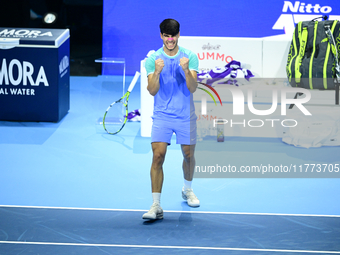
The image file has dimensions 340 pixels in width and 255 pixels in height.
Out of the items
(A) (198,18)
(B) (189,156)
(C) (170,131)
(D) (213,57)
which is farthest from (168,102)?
(A) (198,18)

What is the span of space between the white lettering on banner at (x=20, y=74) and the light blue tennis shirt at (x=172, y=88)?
3582 millimetres

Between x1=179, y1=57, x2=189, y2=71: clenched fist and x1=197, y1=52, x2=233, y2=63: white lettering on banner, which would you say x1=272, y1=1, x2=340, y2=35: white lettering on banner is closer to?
x1=197, y1=52, x2=233, y2=63: white lettering on banner

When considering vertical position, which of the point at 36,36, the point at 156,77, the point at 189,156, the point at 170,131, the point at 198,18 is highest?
the point at 198,18

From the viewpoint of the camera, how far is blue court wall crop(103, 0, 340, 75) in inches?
414

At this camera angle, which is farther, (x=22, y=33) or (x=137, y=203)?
(x=22, y=33)

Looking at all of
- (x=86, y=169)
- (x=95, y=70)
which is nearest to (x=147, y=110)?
(x=86, y=169)

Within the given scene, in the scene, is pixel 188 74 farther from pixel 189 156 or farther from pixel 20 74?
pixel 20 74

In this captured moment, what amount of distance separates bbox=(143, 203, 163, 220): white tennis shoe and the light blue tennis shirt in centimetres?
74

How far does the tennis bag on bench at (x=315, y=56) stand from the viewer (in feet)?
21.0

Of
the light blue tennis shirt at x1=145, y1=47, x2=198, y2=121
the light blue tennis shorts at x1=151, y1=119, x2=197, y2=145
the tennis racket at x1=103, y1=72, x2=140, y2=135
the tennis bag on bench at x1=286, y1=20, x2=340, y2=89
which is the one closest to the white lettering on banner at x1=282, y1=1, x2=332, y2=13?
the tennis bag on bench at x1=286, y1=20, x2=340, y2=89

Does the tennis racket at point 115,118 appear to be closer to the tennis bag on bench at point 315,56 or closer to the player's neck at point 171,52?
the tennis bag on bench at point 315,56

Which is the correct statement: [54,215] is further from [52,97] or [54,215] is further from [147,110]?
[52,97]

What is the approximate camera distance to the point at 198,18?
1065 cm

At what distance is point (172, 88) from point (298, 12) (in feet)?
24.9
